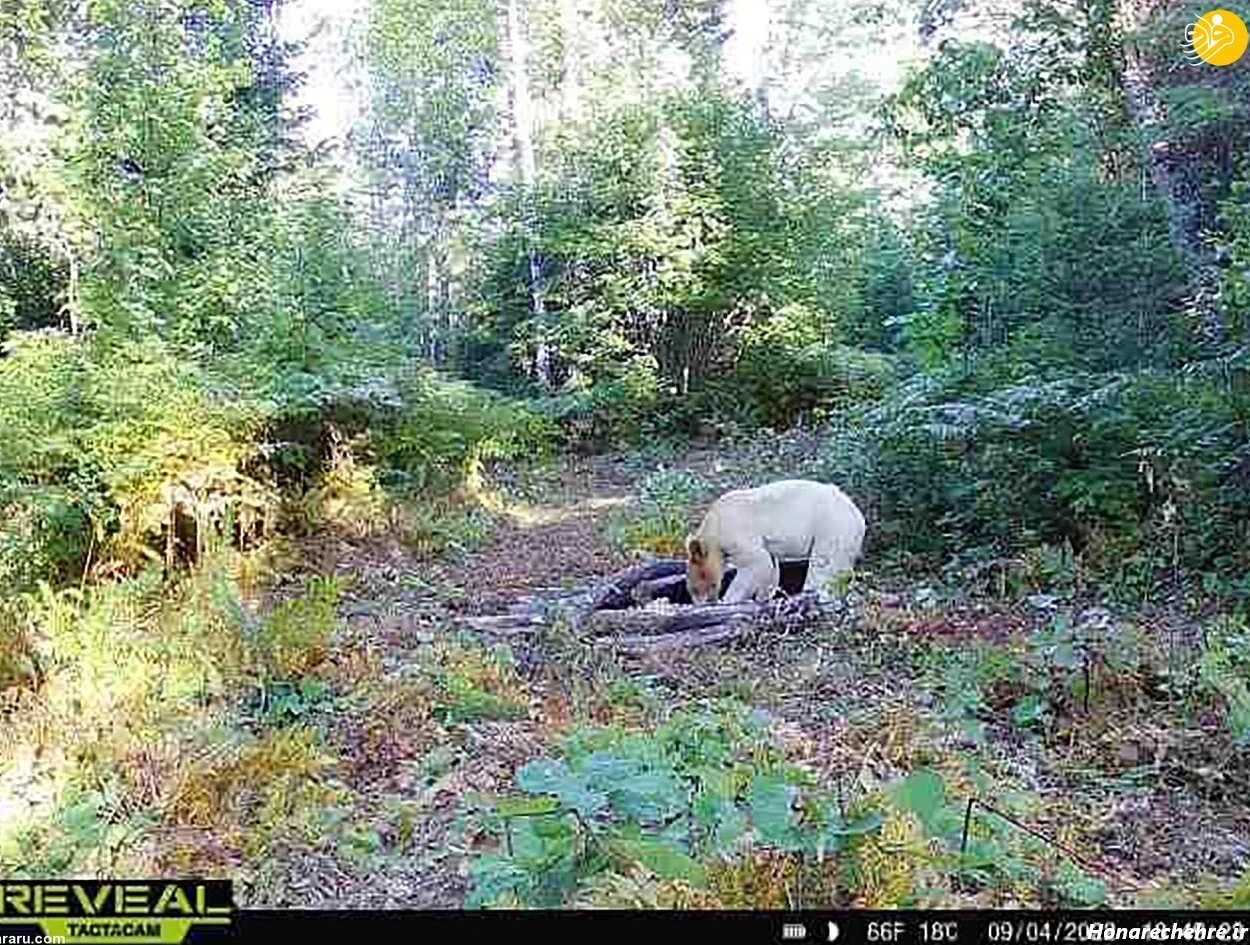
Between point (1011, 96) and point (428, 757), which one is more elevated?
point (1011, 96)

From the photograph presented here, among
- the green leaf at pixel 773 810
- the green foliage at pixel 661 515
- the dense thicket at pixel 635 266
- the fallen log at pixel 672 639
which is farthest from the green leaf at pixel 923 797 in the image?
the green foliage at pixel 661 515

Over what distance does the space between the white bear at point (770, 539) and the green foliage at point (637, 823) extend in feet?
4.88

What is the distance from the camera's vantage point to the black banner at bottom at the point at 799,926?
45.4 inches

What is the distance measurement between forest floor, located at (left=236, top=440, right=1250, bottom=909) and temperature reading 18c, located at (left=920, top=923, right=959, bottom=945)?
139 millimetres

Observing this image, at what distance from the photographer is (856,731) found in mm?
2043

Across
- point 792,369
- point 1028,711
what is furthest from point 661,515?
point 1028,711

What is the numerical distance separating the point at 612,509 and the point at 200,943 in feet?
10.3

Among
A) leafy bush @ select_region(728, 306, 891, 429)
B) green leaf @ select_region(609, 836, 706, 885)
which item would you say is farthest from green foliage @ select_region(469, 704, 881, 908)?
leafy bush @ select_region(728, 306, 891, 429)

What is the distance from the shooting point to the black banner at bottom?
3.79ft

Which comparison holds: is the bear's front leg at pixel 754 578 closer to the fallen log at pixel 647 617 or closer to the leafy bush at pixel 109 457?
the fallen log at pixel 647 617

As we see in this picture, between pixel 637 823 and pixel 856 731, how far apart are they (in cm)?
75

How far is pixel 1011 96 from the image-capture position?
12.5ft

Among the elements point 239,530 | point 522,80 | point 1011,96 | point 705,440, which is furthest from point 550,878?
point 522,80

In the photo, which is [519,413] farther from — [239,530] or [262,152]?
[239,530]
